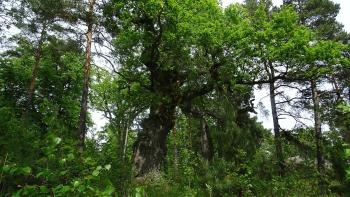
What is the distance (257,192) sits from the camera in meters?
9.31

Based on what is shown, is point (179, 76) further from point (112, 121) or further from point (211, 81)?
point (112, 121)

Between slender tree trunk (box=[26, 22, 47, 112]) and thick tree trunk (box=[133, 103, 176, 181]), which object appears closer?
thick tree trunk (box=[133, 103, 176, 181])

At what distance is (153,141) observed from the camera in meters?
15.7

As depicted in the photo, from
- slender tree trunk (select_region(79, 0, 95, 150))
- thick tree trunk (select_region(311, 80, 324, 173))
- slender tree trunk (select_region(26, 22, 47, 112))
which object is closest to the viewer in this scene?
slender tree trunk (select_region(79, 0, 95, 150))

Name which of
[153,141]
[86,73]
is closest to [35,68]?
[86,73]

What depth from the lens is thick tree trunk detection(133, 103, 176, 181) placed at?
15.1 meters

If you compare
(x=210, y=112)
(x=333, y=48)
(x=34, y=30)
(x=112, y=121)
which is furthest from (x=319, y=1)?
(x=112, y=121)

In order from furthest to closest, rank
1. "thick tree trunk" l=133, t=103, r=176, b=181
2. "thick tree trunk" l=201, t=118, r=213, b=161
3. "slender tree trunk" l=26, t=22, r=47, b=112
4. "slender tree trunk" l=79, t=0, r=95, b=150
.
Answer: "slender tree trunk" l=26, t=22, r=47, b=112, "thick tree trunk" l=201, t=118, r=213, b=161, "slender tree trunk" l=79, t=0, r=95, b=150, "thick tree trunk" l=133, t=103, r=176, b=181

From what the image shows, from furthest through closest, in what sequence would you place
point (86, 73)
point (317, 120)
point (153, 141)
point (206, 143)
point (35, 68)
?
point (35, 68), point (317, 120), point (206, 143), point (86, 73), point (153, 141)

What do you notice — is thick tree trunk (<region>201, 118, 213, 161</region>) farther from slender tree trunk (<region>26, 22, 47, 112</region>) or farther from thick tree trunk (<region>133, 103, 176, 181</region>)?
slender tree trunk (<region>26, 22, 47, 112</region>)

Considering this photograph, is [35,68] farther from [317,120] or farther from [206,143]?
[317,120]

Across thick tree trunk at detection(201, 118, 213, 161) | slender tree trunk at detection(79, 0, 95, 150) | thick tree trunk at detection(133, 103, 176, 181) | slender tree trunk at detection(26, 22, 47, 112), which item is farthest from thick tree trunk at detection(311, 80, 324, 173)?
slender tree trunk at detection(26, 22, 47, 112)

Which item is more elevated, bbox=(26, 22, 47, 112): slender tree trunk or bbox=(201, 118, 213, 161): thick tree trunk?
bbox=(26, 22, 47, 112): slender tree trunk

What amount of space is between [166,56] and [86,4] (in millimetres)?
4736
